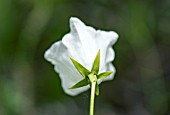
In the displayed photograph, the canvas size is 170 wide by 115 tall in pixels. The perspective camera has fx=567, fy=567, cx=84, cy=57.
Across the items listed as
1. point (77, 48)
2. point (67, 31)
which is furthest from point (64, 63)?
point (67, 31)

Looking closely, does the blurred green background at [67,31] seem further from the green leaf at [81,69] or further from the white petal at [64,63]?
the green leaf at [81,69]

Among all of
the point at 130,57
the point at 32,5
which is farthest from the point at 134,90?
the point at 32,5

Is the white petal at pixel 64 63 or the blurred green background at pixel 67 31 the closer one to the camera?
the white petal at pixel 64 63

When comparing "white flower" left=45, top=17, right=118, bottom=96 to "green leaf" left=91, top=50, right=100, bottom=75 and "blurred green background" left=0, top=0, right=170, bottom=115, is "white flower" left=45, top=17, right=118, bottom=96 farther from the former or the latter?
"blurred green background" left=0, top=0, right=170, bottom=115

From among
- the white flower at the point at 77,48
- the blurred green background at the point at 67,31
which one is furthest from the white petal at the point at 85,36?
the blurred green background at the point at 67,31

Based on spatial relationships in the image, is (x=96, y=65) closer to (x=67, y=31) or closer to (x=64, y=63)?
(x=64, y=63)

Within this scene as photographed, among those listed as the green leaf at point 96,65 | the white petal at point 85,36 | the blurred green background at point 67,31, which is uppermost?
the white petal at point 85,36

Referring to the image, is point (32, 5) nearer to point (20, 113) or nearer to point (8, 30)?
point (8, 30)

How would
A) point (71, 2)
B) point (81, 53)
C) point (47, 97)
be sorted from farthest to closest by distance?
point (71, 2)
point (47, 97)
point (81, 53)
